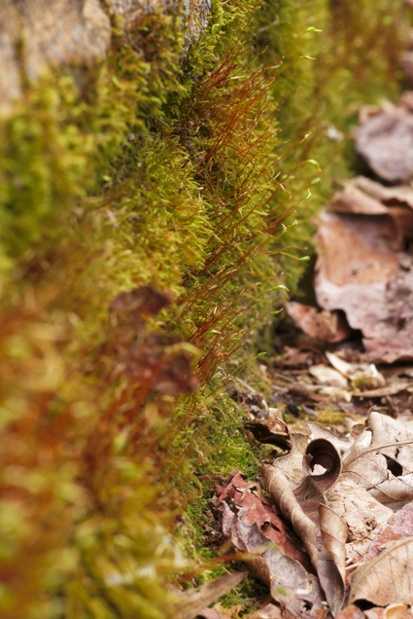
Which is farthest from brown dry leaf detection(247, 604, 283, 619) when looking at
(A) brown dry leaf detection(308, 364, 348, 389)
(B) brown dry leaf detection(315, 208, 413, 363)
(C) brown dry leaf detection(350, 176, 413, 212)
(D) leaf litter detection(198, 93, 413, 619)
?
(C) brown dry leaf detection(350, 176, 413, 212)

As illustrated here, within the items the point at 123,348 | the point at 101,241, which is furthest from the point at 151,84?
the point at 123,348

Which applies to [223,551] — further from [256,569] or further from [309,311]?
[309,311]

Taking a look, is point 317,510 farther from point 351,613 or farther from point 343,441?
point 343,441

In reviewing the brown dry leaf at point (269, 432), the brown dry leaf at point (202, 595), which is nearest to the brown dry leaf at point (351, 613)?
the brown dry leaf at point (202, 595)

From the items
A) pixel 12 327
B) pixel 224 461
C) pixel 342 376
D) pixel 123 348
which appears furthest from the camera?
pixel 342 376

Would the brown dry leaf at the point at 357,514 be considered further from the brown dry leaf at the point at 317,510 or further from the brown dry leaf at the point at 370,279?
the brown dry leaf at the point at 370,279
